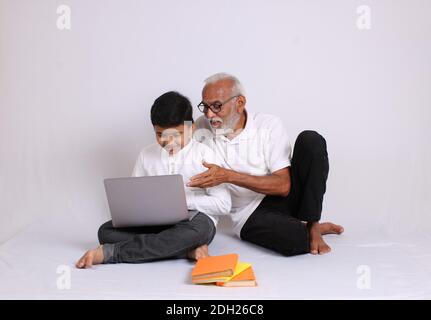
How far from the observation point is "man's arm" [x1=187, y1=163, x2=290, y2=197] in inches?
88.4

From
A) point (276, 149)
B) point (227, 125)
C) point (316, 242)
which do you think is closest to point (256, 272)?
point (316, 242)

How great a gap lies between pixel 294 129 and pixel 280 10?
658mm

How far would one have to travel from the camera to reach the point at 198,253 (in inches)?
88.7

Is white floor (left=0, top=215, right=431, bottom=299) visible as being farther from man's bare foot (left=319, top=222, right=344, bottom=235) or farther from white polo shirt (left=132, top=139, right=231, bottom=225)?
white polo shirt (left=132, top=139, right=231, bottom=225)

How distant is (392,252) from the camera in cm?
239

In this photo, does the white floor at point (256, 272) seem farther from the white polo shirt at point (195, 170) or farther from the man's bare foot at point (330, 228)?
the white polo shirt at point (195, 170)

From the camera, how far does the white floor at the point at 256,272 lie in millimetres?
1865

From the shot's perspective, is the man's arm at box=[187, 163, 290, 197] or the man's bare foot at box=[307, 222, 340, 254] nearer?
the man's arm at box=[187, 163, 290, 197]

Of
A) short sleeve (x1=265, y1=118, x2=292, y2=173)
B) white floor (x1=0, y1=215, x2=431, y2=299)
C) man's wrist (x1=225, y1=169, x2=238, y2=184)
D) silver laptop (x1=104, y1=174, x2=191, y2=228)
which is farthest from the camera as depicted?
short sleeve (x1=265, y1=118, x2=292, y2=173)

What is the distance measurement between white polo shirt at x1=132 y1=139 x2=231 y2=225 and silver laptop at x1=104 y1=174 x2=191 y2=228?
0.43 ft

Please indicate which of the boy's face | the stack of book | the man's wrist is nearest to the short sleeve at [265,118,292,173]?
the man's wrist

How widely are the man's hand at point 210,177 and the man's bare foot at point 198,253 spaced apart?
0.25 metres
